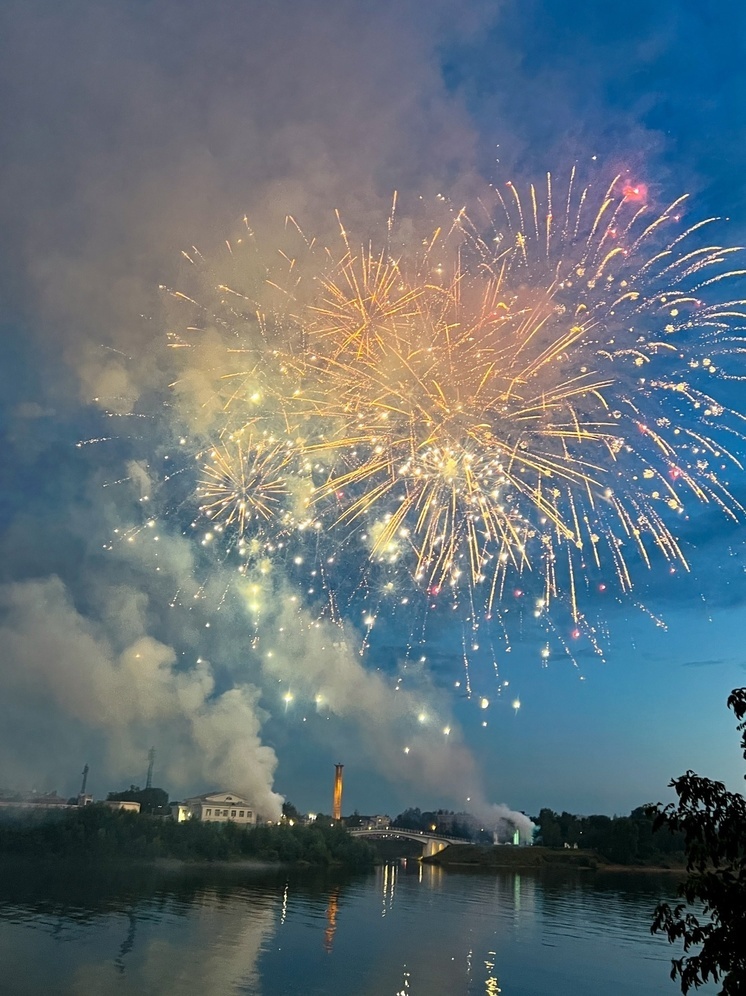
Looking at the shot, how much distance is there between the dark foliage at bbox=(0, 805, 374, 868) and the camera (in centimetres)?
6438

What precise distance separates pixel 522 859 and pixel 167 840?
2764 inches

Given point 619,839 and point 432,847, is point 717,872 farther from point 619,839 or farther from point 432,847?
point 432,847

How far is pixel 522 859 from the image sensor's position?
120 m

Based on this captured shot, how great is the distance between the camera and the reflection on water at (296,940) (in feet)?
89.5

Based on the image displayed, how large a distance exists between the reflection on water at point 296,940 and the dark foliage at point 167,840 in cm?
489

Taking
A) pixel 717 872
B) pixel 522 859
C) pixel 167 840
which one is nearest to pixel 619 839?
pixel 522 859

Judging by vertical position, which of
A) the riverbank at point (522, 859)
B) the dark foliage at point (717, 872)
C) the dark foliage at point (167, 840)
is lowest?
the riverbank at point (522, 859)

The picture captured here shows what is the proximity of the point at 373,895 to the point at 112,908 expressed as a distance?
26.5 m

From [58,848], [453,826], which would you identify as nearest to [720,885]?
[58,848]

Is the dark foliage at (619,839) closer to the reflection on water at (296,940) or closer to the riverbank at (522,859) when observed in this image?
the riverbank at (522,859)

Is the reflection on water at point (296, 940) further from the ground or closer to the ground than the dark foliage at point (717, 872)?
closer to the ground

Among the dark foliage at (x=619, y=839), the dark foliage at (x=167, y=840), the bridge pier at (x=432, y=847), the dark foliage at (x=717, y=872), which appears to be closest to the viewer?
the dark foliage at (x=717, y=872)

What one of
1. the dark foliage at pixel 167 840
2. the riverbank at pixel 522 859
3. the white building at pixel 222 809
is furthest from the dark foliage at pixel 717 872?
the riverbank at pixel 522 859

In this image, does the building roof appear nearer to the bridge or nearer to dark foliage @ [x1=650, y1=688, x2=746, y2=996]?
the bridge
